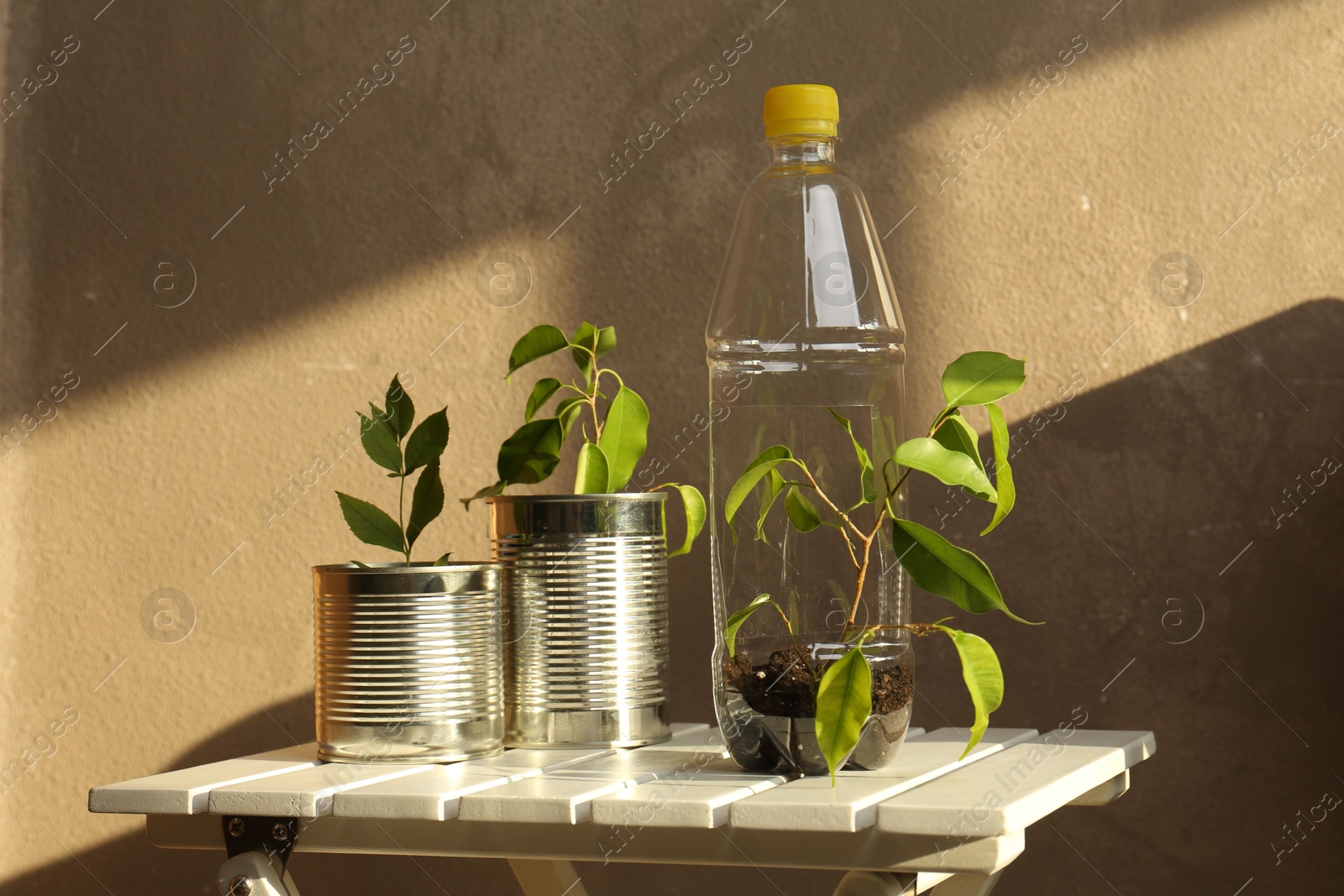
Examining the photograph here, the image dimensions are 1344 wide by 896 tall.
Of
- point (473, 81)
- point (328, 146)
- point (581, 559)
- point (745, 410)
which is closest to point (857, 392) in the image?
point (745, 410)

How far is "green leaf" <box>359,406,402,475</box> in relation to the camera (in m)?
1.14

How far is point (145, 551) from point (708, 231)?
899 millimetres

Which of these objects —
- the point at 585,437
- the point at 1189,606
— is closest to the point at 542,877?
the point at 585,437

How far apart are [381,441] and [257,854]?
0.38 m

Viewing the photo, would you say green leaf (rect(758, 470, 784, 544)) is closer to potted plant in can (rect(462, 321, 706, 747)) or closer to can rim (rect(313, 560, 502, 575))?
potted plant in can (rect(462, 321, 706, 747))

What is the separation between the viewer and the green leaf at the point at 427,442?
1.14 metres

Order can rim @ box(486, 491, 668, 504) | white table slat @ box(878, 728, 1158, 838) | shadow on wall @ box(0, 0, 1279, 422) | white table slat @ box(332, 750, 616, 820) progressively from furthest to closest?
shadow on wall @ box(0, 0, 1279, 422) → can rim @ box(486, 491, 668, 504) → white table slat @ box(332, 750, 616, 820) → white table slat @ box(878, 728, 1158, 838)

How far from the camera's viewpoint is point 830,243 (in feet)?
3.35

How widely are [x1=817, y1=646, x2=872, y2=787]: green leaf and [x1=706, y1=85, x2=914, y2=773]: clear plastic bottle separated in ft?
0.31

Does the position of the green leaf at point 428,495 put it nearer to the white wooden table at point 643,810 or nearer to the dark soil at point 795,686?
the white wooden table at point 643,810

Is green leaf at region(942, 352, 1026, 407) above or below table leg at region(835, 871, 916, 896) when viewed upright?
above

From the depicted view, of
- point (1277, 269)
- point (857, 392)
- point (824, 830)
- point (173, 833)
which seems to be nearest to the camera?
point (824, 830)


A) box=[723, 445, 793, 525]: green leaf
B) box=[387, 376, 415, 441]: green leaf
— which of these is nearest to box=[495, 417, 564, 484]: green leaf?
box=[387, 376, 415, 441]: green leaf

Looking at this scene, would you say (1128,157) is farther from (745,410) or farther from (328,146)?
(328,146)
